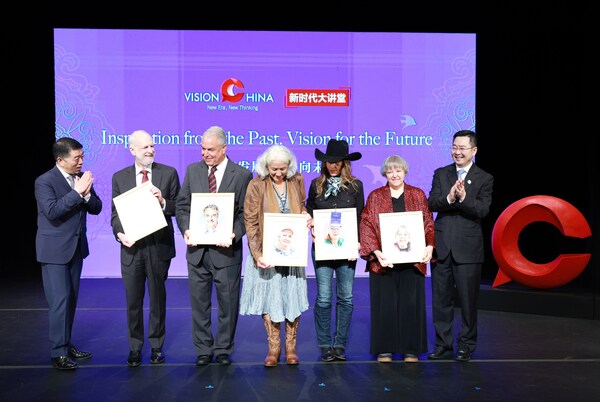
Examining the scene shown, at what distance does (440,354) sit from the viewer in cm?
441

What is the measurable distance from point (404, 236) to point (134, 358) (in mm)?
1816

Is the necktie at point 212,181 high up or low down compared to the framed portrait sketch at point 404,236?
up

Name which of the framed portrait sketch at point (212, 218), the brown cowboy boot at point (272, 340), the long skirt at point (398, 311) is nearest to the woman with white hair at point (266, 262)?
the brown cowboy boot at point (272, 340)

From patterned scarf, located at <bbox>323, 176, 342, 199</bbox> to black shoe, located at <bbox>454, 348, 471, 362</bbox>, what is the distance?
1305mm

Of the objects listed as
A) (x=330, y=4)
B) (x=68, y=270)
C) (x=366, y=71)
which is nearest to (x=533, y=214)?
(x=366, y=71)

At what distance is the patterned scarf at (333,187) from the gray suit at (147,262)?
96cm

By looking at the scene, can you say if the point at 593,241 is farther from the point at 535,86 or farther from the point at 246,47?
the point at 246,47

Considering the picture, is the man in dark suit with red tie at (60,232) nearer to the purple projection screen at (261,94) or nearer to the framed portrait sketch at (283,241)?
the framed portrait sketch at (283,241)

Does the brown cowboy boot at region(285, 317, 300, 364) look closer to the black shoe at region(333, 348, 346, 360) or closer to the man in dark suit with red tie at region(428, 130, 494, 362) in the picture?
the black shoe at region(333, 348, 346, 360)

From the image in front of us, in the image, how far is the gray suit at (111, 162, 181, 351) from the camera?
421cm

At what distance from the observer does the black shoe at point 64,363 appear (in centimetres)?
415

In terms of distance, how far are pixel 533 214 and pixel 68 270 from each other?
3.86 meters

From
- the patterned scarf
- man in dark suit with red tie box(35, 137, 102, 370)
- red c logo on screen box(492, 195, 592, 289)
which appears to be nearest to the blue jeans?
the patterned scarf

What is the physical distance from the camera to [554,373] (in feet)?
13.5
